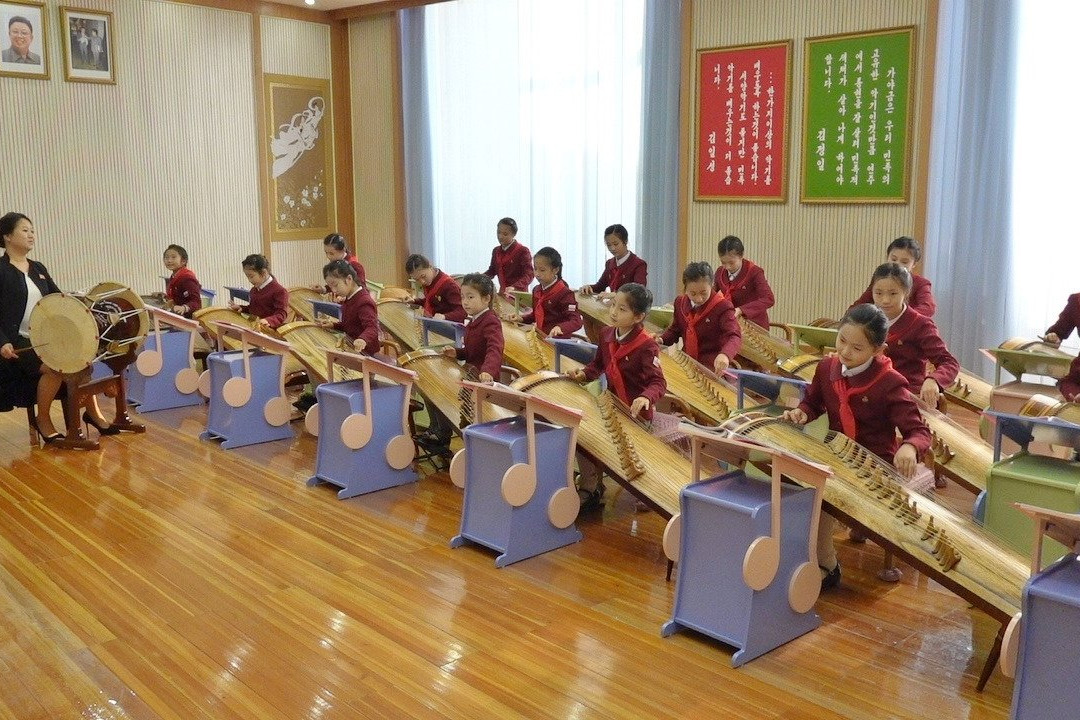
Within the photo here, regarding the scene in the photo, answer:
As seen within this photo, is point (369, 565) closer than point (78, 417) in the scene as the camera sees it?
Yes

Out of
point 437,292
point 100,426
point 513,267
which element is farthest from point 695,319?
point 100,426

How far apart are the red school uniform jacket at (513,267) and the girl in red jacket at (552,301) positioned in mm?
1216

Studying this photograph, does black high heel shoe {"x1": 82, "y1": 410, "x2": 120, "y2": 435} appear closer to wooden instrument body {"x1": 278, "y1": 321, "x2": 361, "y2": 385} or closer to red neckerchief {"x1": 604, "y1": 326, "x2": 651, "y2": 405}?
wooden instrument body {"x1": 278, "y1": 321, "x2": 361, "y2": 385}

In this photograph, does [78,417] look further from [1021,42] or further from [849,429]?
[1021,42]

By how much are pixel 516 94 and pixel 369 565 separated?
5.99 metres

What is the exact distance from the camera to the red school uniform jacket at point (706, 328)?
488 centimetres

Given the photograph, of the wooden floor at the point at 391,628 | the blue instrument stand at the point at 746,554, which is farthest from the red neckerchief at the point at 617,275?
the blue instrument stand at the point at 746,554

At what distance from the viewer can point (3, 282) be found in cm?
496

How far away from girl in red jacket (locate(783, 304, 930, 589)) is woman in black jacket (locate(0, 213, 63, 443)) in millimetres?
3863

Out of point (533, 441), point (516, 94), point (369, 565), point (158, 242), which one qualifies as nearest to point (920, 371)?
point (533, 441)

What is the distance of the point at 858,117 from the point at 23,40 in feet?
21.3

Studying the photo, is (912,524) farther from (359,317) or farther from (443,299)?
(443,299)

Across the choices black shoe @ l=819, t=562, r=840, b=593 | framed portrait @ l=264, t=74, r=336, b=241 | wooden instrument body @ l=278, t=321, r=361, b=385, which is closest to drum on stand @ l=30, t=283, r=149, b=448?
wooden instrument body @ l=278, t=321, r=361, b=385

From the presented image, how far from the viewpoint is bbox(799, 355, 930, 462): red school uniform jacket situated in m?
3.10
